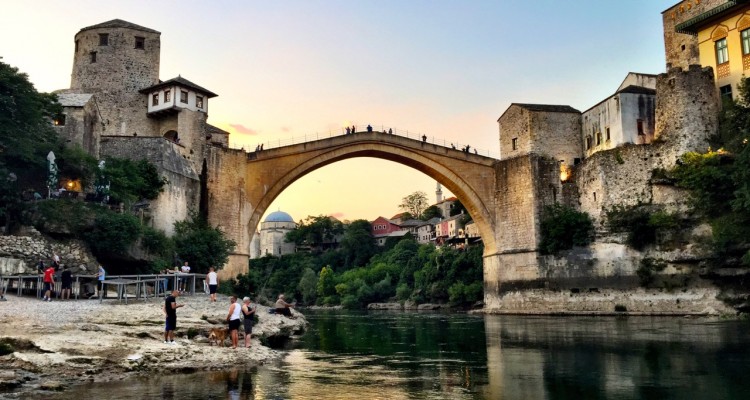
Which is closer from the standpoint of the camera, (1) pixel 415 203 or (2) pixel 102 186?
(2) pixel 102 186

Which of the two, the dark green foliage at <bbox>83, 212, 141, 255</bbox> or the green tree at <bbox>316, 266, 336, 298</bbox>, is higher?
the dark green foliage at <bbox>83, 212, 141, 255</bbox>

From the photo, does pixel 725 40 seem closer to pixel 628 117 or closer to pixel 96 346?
pixel 628 117

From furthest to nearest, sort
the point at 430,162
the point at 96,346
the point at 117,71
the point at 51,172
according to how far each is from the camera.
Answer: the point at 430,162
the point at 117,71
the point at 51,172
the point at 96,346

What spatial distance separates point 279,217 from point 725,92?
275 ft

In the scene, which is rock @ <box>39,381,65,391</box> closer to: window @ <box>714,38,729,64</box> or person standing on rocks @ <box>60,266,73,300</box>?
person standing on rocks @ <box>60,266,73,300</box>

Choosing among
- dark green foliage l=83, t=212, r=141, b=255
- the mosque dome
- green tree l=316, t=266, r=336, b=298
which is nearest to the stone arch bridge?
dark green foliage l=83, t=212, r=141, b=255

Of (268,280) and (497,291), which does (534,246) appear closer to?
(497,291)

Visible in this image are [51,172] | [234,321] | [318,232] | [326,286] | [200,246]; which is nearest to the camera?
[234,321]

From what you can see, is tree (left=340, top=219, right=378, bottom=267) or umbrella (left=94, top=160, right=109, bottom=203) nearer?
umbrella (left=94, top=160, right=109, bottom=203)

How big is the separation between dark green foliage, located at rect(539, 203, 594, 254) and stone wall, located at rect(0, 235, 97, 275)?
22594mm

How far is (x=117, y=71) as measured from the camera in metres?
34.6

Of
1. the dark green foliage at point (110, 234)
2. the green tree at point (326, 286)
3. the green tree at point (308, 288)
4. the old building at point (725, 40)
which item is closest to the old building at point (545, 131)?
the old building at point (725, 40)

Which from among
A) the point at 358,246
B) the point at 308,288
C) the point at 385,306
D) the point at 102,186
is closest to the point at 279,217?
the point at 358,246

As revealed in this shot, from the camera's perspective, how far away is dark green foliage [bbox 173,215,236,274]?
2695 centimetres
